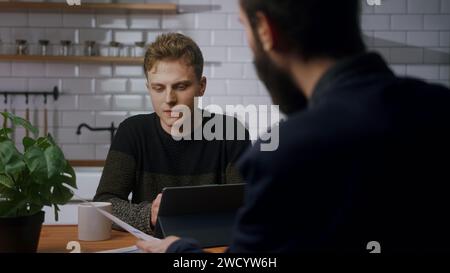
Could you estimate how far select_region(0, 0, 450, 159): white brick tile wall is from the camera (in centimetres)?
367

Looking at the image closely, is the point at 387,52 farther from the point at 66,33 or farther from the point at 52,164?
the point at 52,164

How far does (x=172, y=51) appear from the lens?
1.83 m

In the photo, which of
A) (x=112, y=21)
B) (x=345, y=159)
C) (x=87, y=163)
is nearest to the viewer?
(x=345, y=159)

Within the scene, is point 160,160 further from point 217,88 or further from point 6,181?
point 217,88

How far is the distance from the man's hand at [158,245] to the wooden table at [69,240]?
0.80 ft

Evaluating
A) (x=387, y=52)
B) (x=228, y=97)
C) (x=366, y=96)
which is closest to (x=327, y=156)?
(x=366, y=96)

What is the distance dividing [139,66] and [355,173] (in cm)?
317

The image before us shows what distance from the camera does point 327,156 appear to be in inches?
27.0

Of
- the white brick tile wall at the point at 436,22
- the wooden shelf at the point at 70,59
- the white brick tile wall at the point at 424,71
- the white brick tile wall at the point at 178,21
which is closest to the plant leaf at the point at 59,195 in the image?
the wooden shelf at the point at 70,59

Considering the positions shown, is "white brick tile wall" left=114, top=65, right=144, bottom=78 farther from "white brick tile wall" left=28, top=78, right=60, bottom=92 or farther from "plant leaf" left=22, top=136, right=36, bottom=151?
"plant leaf" left=22, top=136, right=36, bottom=151

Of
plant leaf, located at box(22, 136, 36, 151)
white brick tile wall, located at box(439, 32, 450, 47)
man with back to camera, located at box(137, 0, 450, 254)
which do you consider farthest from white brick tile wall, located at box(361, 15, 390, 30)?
man with back to camera, located at box(137, 0, 450, 254)

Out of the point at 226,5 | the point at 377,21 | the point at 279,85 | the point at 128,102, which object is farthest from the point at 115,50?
the point at 279,85
